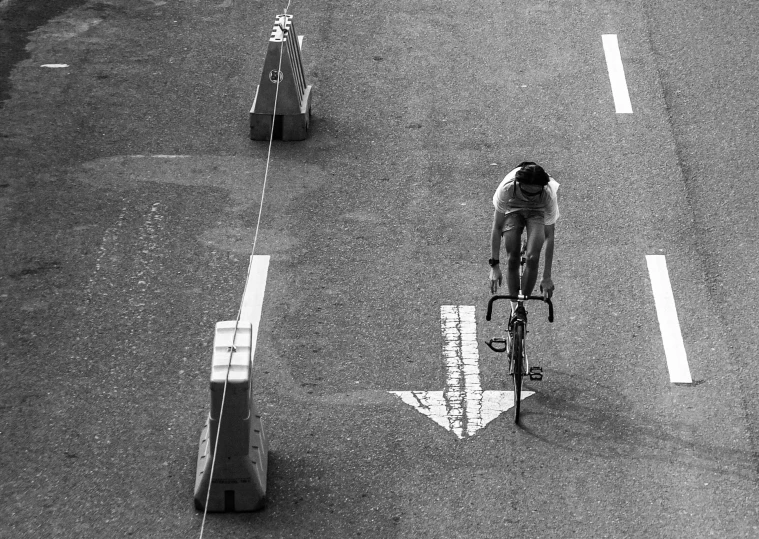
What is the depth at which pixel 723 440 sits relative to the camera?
836cm

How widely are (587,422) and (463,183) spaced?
3903 millimetres

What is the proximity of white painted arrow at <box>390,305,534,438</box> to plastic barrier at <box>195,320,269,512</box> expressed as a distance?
149 cm

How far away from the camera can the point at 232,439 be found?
754cm

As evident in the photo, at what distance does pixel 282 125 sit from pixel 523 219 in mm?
4782

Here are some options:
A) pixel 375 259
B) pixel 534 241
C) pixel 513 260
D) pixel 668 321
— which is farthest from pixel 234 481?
pixel 668 321

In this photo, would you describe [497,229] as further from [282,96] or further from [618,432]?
[282,96]

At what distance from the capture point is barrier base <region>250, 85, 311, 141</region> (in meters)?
12.4

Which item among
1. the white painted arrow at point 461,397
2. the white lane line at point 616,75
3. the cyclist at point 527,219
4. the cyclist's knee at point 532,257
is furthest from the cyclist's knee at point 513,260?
the white lane line at point 616,75

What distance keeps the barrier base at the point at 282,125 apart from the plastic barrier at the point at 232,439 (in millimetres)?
5196

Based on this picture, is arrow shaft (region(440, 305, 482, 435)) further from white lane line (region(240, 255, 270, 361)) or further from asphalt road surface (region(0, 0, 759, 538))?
white lane line (region(240, 255, 270, 361))

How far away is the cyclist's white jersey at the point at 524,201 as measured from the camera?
8242 mm

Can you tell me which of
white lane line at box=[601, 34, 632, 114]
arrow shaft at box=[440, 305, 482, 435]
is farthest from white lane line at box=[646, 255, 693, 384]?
white lane line at box=[601, 34, 632, 114]

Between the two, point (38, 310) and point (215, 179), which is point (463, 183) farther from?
point (38, 310)

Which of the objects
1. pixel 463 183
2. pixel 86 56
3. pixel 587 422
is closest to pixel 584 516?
pixel 587 422
